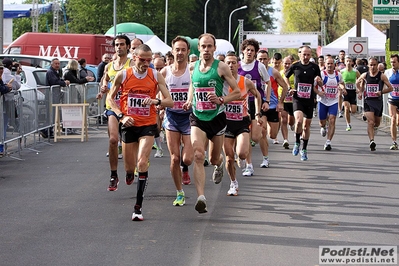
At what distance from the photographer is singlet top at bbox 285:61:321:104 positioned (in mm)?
16375

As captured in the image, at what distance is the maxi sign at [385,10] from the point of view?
25469 millimetres

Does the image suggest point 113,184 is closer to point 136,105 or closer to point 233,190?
point 233,190

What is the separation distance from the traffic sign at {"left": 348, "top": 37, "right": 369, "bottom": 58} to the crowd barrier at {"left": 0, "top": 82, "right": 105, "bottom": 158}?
16204mm

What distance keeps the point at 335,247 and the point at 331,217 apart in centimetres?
178

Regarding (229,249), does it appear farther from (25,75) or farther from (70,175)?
(25,75)

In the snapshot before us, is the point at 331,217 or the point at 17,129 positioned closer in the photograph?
the point at 331,217

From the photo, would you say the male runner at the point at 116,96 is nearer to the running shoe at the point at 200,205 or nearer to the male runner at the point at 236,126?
the male runner at the point at 236,126

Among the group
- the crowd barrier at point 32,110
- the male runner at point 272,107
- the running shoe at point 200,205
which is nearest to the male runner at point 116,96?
the running shoe at point 200,205

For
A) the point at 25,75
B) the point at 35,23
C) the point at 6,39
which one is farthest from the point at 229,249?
the point at 6,39

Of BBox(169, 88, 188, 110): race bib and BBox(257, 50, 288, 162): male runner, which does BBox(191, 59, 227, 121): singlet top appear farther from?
BBox(257, 50, 288, 162): male runner

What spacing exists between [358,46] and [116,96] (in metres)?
26.7

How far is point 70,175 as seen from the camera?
13.7 m

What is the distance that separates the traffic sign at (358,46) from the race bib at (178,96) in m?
26.9

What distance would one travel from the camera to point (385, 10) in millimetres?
25547
